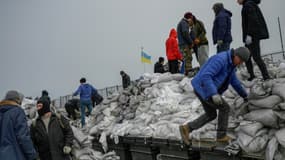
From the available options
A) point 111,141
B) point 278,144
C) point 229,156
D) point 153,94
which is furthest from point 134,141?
point 278,144

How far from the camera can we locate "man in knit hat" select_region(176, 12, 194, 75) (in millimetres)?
7797

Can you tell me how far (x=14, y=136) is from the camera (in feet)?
13.4

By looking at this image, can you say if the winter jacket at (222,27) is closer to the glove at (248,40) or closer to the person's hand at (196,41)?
the glove at (248,40)

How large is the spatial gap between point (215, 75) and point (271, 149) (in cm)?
118

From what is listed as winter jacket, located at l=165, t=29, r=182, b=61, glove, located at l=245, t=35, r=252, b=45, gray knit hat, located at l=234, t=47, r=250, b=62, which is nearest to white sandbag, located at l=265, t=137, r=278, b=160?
gray knit hat, located at l=234, t=47, r=250, b=62

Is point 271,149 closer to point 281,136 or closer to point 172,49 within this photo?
point 281,136

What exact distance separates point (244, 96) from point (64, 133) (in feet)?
8.62

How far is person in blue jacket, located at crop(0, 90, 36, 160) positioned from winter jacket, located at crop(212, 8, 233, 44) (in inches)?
160

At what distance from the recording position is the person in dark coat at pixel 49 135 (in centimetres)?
462

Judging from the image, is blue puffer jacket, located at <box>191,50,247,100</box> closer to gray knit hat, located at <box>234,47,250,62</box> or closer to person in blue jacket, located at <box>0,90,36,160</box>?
gray knit hat, located at <box>234,47,250,62</box>

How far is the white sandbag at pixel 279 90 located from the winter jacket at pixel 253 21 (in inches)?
54.2

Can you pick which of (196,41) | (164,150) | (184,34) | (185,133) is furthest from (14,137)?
(196,41)

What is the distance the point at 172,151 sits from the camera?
533 cm

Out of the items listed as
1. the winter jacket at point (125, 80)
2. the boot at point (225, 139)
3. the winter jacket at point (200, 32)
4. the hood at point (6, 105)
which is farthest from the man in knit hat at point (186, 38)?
the winter jacket at point (125, 80)
